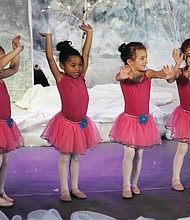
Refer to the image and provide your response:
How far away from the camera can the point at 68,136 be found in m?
3.15

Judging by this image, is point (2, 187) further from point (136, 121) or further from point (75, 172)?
point (136, 121)

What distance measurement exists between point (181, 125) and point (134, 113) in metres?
0.37

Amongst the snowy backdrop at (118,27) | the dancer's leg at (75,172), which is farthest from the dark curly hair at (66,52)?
the snowy backdrop at (118,27)

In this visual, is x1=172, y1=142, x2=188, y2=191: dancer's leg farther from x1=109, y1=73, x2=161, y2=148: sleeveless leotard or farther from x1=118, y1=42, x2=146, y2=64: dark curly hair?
x1=118, y1=42, x2=146, y2=64: dark curly hair

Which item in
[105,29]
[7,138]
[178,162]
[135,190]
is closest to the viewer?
[7,138]

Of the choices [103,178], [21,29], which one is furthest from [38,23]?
[103,178]

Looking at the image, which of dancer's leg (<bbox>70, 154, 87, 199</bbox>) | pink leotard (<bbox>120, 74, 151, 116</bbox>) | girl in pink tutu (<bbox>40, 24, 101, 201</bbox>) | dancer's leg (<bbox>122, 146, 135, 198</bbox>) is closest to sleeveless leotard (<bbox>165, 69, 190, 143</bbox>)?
pink leotard (<bbox>120, 74, 151, 116</bbox>)

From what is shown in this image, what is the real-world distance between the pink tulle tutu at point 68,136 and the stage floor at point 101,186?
0.34 meters

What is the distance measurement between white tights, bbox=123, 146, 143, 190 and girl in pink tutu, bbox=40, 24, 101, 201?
0.24m

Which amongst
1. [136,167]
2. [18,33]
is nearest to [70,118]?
[136,167]

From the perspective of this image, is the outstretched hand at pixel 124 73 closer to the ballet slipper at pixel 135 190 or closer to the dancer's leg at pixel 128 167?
the dancer's leg at pixel 128 167

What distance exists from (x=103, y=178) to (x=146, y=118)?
68 cm

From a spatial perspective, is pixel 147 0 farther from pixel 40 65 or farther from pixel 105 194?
pixel 105 194

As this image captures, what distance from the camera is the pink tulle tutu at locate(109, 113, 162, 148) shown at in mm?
3201
